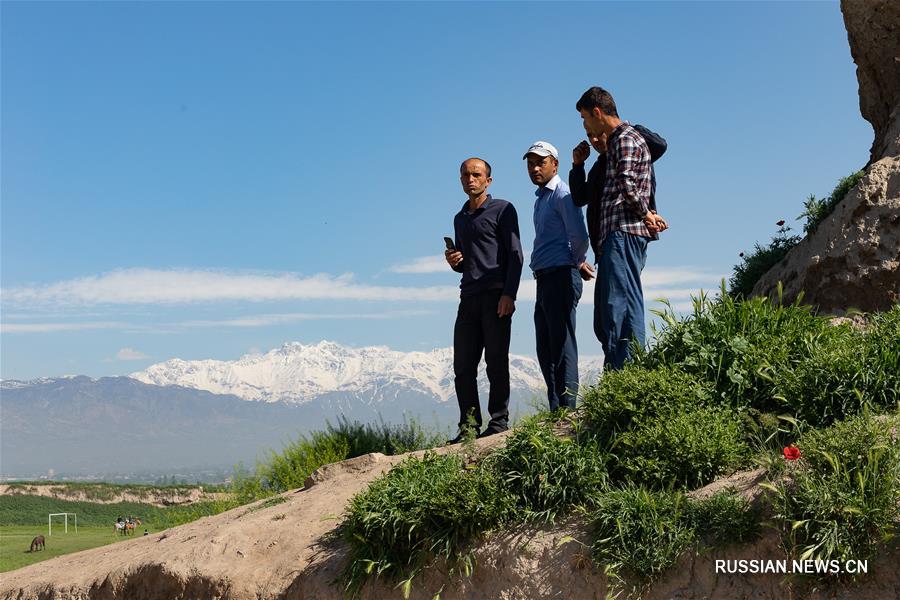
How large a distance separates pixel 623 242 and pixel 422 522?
2654 mm

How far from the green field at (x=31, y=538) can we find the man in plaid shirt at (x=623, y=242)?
24.7 feet

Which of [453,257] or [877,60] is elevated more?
[877,60]

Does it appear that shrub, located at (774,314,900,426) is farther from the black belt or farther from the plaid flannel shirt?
the black belt

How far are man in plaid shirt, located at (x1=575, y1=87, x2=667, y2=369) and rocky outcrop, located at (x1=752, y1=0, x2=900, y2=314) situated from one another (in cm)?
250

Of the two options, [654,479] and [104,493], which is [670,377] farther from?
[104,493]

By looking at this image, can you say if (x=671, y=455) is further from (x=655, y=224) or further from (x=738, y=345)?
(x=655, y=224)

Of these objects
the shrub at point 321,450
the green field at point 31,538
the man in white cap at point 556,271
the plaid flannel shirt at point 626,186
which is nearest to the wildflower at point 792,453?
the plaid flannel shirt at point 626,186

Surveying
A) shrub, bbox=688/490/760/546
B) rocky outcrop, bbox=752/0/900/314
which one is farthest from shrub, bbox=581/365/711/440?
rocky outcrop, bbox=752/0/900/314

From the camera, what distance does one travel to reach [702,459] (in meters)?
4.93

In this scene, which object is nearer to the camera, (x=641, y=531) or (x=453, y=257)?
(x=641, y=531)

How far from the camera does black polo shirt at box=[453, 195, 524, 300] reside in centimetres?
769

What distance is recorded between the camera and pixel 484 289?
25.3 feet

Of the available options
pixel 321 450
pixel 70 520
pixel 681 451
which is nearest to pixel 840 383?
pixel 681 451

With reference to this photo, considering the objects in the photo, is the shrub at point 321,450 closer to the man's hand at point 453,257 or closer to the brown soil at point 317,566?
the brown soil at point 317,566
